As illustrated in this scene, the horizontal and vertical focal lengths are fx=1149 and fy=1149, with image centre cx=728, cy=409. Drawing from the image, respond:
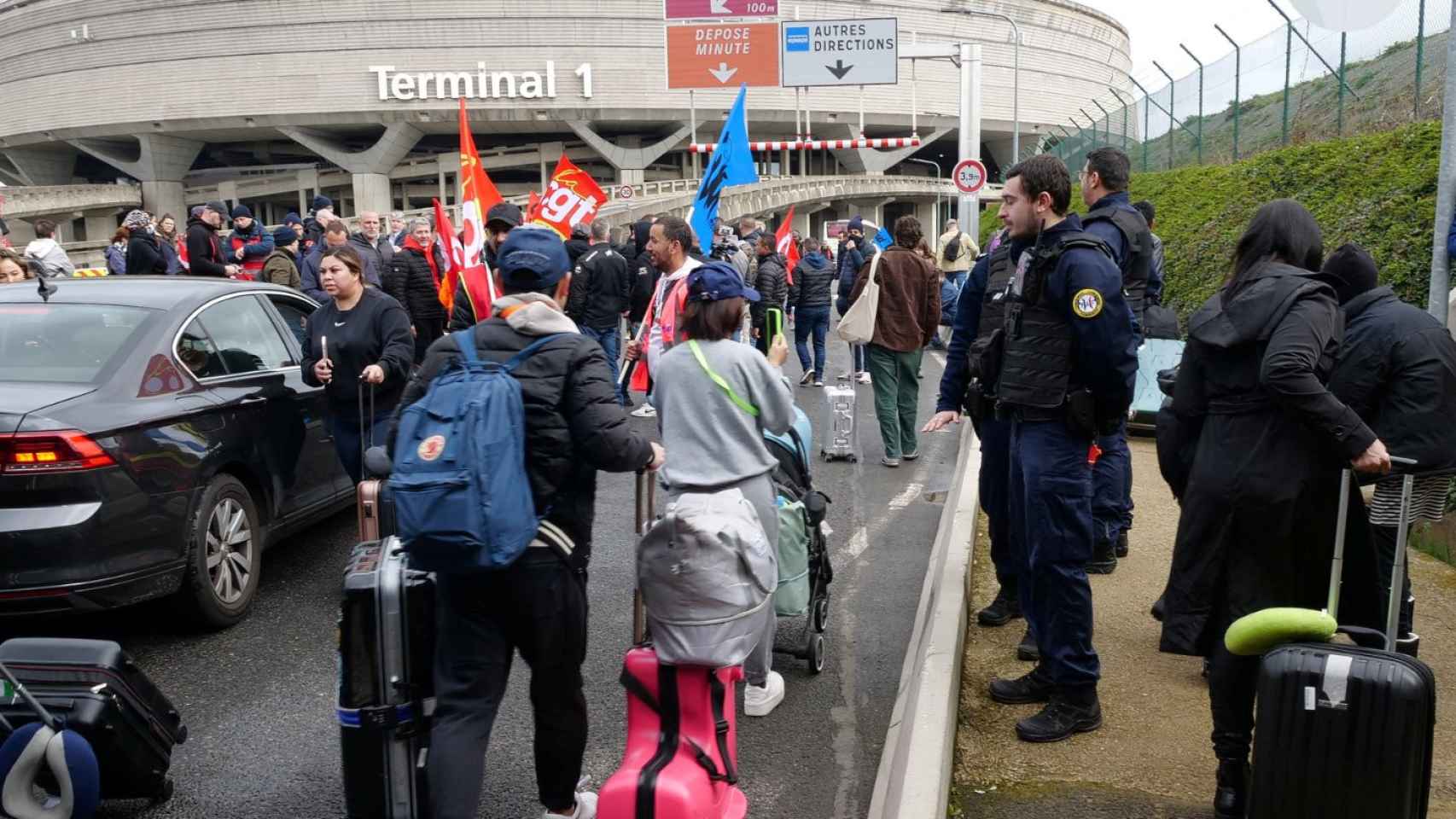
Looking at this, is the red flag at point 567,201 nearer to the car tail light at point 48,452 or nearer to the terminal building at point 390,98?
the car tail light at point 48,452

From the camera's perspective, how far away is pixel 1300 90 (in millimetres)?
17125

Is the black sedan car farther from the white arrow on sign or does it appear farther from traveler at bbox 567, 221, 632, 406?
the white arrow on sign

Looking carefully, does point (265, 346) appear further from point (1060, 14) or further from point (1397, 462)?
point (1060, 14)

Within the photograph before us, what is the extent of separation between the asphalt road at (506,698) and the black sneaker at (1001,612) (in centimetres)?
40

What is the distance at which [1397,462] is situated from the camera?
3.65 metres

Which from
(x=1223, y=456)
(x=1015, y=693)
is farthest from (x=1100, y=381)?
(x=1015, y=693)

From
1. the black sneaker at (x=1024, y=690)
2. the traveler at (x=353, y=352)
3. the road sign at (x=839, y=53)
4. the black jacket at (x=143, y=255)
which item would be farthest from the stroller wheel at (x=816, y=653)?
the road sign at (x=839, y=53)

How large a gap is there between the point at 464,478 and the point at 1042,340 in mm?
2196

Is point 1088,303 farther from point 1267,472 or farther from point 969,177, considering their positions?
point 969,177

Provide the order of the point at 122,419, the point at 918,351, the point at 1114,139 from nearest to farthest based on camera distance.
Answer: the point at 122,419, the point at 918,351, the point at 1114,139

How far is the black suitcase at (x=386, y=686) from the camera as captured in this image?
314cm

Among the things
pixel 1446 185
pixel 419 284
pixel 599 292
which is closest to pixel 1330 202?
pixel 1446 185

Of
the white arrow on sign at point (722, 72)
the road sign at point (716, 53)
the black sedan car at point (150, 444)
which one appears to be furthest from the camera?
the white arrow on sign at point (722, 72)

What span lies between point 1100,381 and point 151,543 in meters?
3.84
